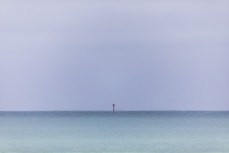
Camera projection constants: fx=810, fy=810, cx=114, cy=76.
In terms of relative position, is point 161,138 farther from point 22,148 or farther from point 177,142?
point 22,148

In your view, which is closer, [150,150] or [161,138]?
[150,150]

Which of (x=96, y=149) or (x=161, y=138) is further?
(x=161, y=138)

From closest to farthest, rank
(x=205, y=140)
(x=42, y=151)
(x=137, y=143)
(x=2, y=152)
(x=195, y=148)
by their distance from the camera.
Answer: (x=2, y=152) → (x=42, y=151) → (x=195, y=148) → (x=137, y=143) → (x=205, y=140)

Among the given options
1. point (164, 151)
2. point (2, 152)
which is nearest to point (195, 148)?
point (164, 151)

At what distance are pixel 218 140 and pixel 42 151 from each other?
18681mm

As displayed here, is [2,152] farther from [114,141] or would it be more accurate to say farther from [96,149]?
[114,141]

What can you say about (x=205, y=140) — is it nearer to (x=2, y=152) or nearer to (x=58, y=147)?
(x=58, y=147)

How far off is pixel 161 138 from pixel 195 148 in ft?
41.4

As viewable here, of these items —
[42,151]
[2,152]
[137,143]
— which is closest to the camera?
[2,152]

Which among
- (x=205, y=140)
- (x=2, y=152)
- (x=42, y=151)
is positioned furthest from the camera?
(x=205, y=140)

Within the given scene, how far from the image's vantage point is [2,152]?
48.4m

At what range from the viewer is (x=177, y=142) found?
200 feet

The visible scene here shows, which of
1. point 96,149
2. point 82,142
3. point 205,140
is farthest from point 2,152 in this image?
point 205,140

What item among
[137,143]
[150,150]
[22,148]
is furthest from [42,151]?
[137,143]
